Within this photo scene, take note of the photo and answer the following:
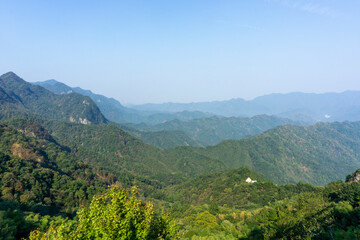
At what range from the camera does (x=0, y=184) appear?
6994 centimetres

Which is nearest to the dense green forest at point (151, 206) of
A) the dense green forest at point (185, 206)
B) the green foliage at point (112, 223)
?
the green foliage at point (112, 223)

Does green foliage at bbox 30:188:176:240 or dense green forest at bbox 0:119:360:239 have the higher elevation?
green foliage at bbox 30:188:176:240

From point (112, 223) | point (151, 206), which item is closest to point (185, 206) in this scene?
point (151, 206)

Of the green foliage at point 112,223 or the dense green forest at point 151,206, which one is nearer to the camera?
the green foliage at point 112,223

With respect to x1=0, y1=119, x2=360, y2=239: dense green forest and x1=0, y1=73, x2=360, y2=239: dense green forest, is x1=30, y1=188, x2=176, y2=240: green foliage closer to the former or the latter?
x1=0, y1=73, x2=360, y2=239: dense green forest

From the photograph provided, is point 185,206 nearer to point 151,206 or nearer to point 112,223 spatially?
point 151,206

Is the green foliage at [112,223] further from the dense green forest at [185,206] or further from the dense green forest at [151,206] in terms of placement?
the dense green forest at [185,206]

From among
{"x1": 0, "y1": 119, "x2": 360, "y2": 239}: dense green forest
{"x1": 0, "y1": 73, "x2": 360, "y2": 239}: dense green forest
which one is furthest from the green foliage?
{"x1": 0, "y1": 119, "x2": 360, "y2": 239}: dense green forest

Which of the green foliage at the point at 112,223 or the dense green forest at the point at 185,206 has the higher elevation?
the green foliage at the point at 112,223

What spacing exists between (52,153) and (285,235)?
175 metres

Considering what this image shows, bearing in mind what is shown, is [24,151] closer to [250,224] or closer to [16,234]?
[16,234]

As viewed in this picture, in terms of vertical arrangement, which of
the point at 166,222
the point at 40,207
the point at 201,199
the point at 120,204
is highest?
the point at 120,204

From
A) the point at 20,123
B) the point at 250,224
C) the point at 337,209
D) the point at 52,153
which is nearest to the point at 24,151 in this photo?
the point at 52,153

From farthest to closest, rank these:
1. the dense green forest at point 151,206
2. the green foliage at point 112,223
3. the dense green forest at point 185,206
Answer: the dense green forest at point 185,206
the dense green forest at point 151,206
the green foliage at point 112,223
